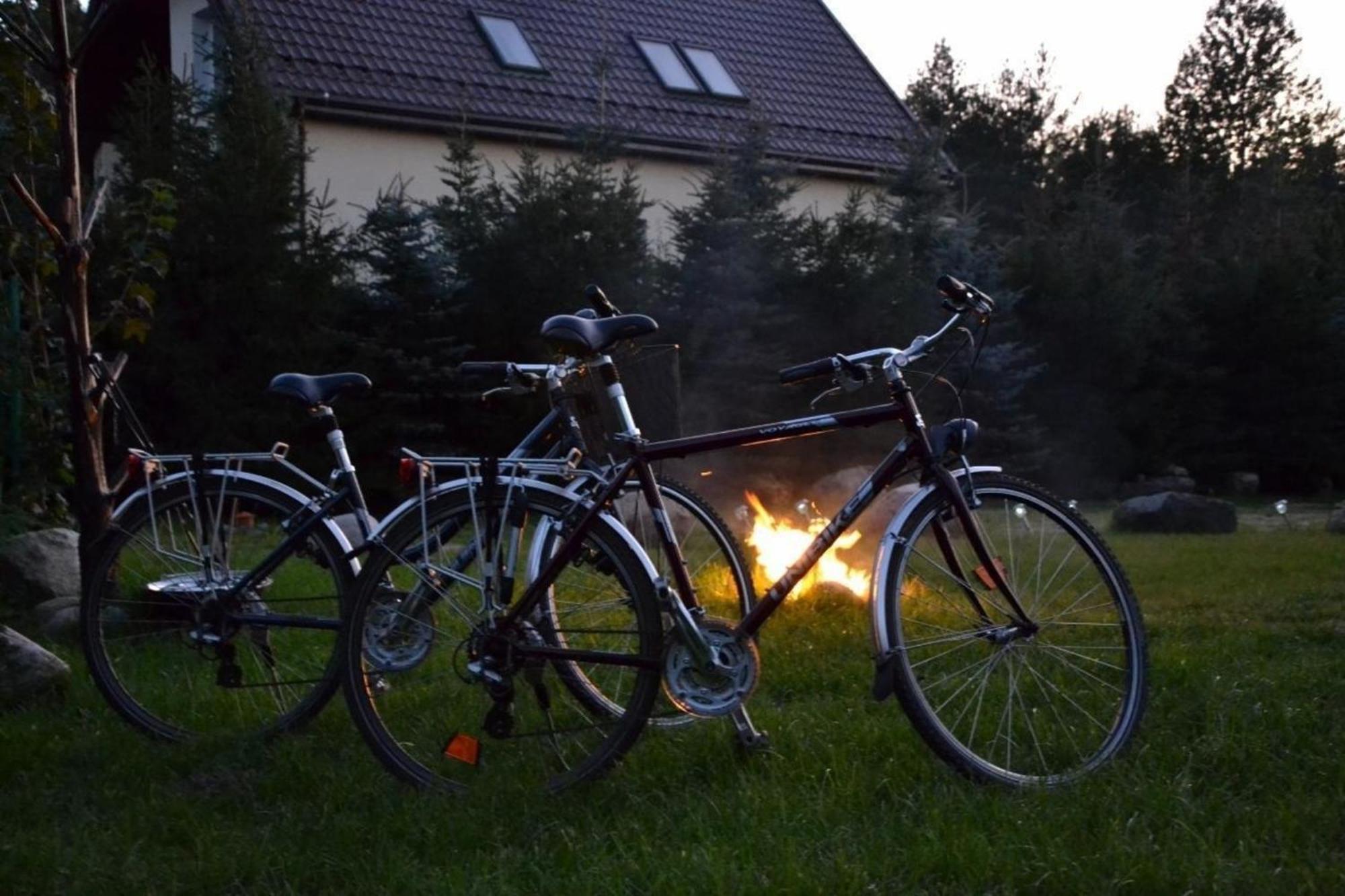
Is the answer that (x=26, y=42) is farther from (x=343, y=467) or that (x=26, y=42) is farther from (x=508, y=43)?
(x=508, y=43)

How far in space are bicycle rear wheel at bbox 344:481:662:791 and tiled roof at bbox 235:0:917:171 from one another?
32.3 ft

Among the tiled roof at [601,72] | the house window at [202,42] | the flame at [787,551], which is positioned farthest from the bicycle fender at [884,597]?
the house window at [202,42]

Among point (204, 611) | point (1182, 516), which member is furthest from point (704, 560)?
point (1182, 516)

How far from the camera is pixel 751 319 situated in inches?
508

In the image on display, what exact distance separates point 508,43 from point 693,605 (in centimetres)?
1558

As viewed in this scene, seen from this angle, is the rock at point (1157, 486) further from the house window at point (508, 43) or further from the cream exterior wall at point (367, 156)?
the house window at point (508, 43)

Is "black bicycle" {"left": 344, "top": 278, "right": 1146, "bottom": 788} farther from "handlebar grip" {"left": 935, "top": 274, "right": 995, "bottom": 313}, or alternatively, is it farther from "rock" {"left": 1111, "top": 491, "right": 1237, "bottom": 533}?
"rock" {"left": 1111, "top": 491, "right": 1237, "bottom": 533}

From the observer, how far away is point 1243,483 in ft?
60.3

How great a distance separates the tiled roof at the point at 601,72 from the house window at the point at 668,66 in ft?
0.40

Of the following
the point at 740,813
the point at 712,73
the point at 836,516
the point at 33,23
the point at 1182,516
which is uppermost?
the point at 712,73

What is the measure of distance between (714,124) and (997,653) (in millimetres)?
15397

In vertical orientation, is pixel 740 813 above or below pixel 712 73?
below

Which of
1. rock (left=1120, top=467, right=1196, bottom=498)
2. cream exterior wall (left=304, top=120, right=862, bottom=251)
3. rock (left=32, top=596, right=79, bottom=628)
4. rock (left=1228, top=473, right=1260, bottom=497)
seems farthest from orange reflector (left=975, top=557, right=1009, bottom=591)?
rock (left=1228, top=473, right=1260, bottom=497)

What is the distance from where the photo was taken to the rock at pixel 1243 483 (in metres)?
18.3
